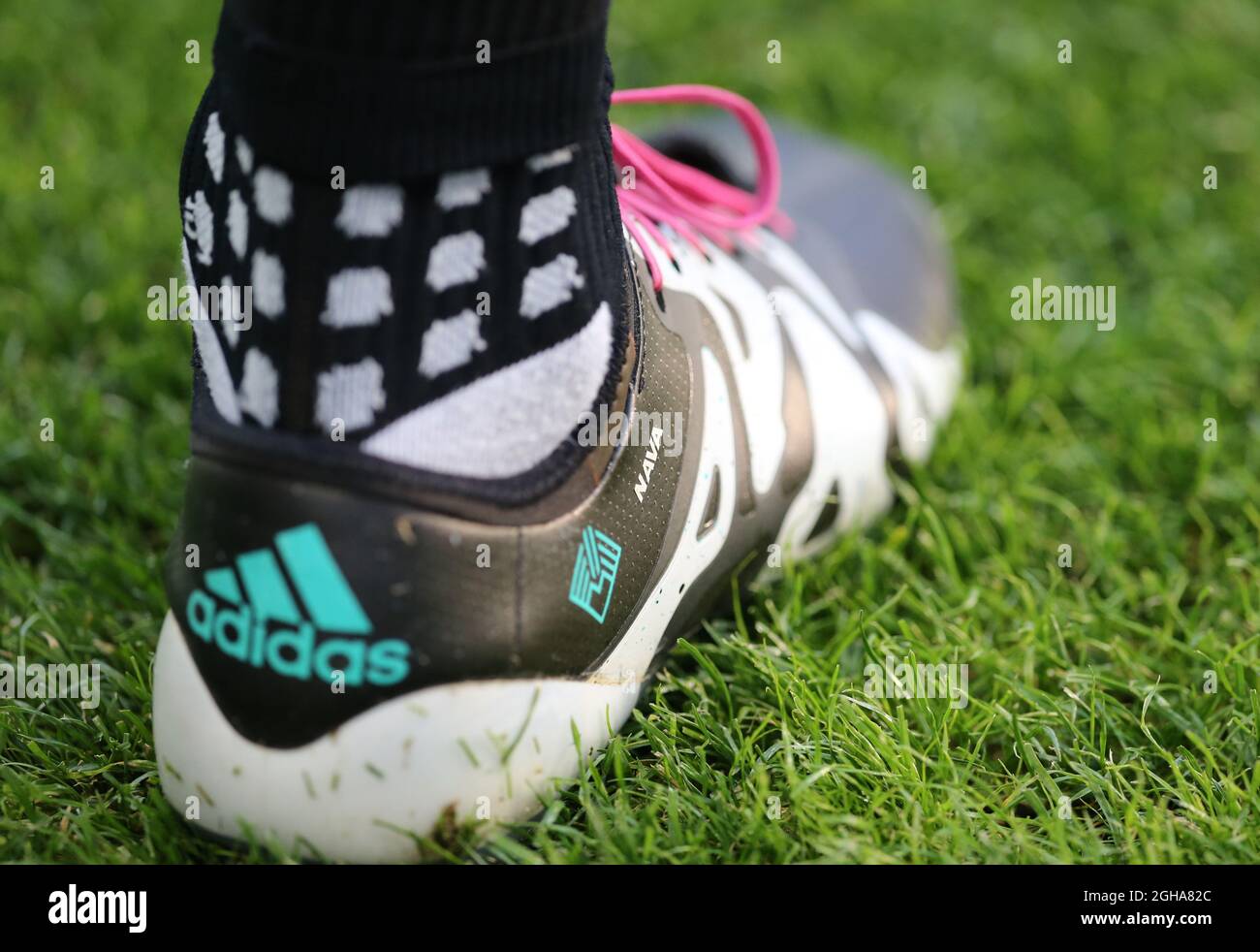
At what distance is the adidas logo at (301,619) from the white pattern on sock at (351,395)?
8cm

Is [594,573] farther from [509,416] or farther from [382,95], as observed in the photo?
[382,95]

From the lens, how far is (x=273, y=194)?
2.70 ft

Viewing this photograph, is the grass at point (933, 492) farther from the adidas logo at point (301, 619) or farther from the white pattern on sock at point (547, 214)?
the white pattern on sock at point (547, 214)

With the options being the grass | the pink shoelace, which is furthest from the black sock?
the grass

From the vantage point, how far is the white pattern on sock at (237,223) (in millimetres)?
841

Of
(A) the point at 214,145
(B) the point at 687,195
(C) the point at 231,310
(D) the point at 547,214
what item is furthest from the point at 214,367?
(B) the point at 687,195

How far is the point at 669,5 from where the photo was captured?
8.92 feet

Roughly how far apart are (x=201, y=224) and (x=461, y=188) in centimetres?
20

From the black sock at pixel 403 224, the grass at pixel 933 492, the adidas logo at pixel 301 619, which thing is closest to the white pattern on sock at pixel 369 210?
the black sock at pixel 403 224

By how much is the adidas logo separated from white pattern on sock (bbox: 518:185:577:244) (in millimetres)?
265

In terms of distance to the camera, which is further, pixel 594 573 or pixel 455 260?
pixel 594 573

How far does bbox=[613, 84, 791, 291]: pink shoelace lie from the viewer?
119 cm

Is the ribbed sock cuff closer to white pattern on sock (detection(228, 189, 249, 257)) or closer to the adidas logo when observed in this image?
white pattern on sock (detection(228, 189, 249, 257))
